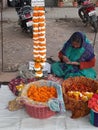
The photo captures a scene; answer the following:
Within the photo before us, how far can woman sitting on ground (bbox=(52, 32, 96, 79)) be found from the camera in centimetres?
410

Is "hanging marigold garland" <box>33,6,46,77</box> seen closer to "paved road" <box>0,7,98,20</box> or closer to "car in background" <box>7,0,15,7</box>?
"paved road" <box>0,7,98,20</box>

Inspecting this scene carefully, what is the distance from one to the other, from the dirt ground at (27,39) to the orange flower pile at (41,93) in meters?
2.15

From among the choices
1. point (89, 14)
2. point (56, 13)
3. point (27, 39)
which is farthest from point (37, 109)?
point (56, 13)

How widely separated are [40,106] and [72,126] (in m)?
0.31

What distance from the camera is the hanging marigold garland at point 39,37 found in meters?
3.59

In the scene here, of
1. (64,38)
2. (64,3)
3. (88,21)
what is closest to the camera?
(64,38)

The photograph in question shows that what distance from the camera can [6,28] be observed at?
8.08 metres

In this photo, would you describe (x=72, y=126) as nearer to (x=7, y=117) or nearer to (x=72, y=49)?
(x=7, y=117)

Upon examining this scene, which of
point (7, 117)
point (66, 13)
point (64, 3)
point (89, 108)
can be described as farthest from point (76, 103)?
point (64, 3)

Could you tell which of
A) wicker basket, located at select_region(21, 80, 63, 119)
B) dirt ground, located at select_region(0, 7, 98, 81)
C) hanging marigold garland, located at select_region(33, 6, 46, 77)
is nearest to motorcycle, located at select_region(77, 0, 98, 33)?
dirt ground, located at select_region(0, 7, 98, 81)

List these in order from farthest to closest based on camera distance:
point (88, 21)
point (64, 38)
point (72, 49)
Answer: point (88, 21), point (64, 38), point (72, 49)

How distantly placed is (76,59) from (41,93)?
140 cm

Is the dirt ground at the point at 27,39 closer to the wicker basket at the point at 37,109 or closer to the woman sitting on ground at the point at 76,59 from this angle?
the woman sitting on ground at the point at 76,59

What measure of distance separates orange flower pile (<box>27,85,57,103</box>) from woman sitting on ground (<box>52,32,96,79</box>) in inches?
47.3
